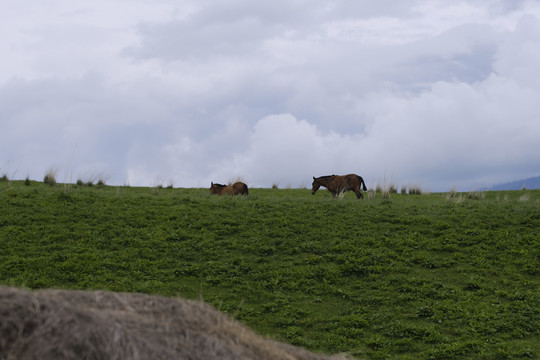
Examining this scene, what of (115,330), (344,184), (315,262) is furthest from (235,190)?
(115,330)

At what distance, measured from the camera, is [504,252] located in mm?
18344

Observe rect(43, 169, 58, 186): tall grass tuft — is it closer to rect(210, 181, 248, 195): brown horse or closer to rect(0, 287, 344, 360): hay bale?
rect(210, 181, 248, 195): brown horse

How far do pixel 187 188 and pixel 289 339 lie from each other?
76.0 ft

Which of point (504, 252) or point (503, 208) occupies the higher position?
point (503, 208)

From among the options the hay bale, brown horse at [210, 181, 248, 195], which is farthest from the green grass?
the hay bale

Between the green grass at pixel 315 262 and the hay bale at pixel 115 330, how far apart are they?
5.95 m

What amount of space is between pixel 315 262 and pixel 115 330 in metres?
13.2

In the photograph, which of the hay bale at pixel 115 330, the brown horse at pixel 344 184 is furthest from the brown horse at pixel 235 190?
the hay bale at pixel 115 330

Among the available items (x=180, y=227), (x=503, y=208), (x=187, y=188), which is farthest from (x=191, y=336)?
(x=187, y=188)

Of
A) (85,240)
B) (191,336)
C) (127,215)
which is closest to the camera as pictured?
(191,336)

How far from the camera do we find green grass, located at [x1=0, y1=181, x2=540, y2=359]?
12.9 m

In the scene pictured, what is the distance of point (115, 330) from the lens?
4.20 meters

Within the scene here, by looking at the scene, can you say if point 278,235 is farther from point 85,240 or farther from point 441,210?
point 441,210

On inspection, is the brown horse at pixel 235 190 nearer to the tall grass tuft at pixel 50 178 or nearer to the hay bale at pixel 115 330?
the tall grass tuft at pixel 50 178
